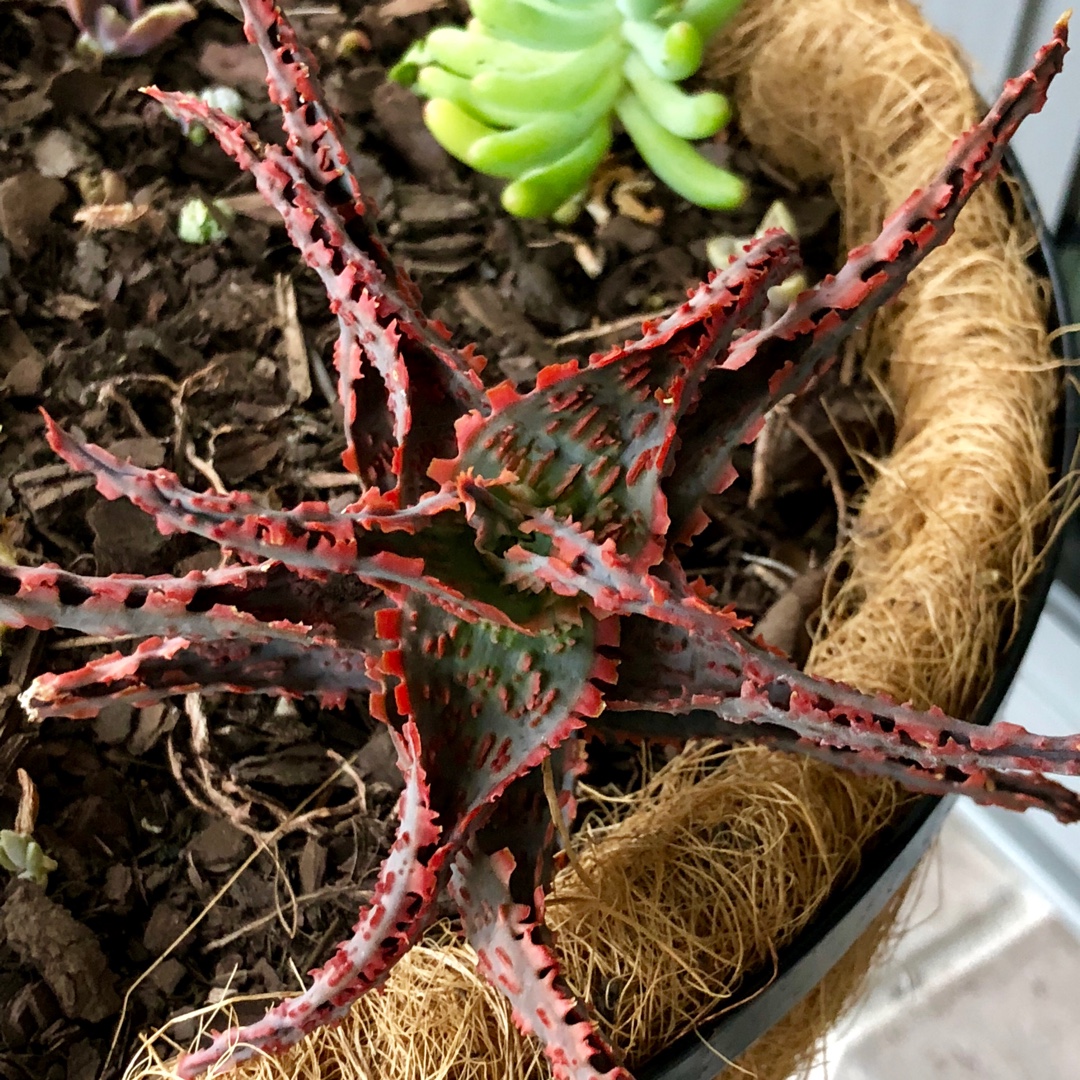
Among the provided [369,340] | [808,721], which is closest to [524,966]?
[808,721]

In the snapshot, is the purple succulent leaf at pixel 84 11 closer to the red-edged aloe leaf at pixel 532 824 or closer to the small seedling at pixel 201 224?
the small seedling at pixel 201 224

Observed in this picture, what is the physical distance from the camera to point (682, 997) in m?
0.61

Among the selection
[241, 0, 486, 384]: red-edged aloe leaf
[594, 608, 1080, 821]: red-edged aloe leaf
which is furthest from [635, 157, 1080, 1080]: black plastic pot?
[241, 0, 486, 384]: red-edged aloe leaf

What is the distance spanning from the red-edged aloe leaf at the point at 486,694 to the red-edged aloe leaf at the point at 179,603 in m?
0.04

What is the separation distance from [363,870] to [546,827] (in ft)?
0.76

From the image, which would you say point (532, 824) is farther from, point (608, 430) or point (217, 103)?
point (217, 103)

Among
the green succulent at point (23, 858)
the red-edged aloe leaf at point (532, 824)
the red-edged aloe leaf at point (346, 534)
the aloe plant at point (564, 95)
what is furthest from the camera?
the aloe plant at point (564, 95)

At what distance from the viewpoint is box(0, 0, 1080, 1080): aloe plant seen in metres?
0.44

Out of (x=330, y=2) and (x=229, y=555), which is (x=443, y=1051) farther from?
(x=330, y=2)

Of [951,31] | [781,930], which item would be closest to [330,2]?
[951,31]

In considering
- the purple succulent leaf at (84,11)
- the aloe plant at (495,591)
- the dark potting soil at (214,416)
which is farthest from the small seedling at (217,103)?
the aloe plant at (495,591)

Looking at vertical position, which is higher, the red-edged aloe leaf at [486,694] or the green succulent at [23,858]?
the red-edged aloe leaf at [486,694]

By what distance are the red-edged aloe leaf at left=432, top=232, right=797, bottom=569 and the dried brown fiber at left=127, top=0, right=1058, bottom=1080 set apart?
0.82 ft

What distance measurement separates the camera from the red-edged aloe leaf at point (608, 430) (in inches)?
19.5
